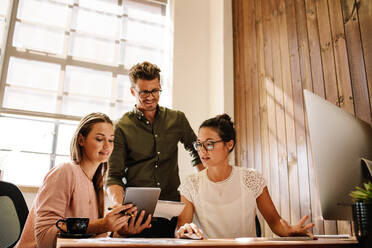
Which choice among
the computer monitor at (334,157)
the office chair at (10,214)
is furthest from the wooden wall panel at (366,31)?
the office chair at (10,214)

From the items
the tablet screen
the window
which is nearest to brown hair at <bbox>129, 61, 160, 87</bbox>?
the tablet screen

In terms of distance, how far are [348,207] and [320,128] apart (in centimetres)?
28

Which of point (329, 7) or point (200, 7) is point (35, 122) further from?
point (329, 7)

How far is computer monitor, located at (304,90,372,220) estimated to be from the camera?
→ 102 cm

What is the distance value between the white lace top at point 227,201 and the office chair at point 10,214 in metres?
0.80

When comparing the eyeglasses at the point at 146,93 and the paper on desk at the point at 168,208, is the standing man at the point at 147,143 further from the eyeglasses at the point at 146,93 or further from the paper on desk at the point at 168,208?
the paper on desk at the point at 168,208

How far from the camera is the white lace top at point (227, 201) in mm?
1684

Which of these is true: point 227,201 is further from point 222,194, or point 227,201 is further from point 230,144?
point 230,144

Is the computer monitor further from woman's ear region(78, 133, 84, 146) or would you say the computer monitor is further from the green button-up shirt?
the green button-up shirt

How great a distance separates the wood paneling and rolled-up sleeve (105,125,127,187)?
118 centimetres

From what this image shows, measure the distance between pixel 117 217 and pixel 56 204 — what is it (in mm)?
275

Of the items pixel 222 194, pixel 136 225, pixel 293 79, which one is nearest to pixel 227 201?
pixel 222 194

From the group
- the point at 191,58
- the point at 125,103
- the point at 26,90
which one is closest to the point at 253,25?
the point at 191,58

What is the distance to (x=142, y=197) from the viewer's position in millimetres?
1111
